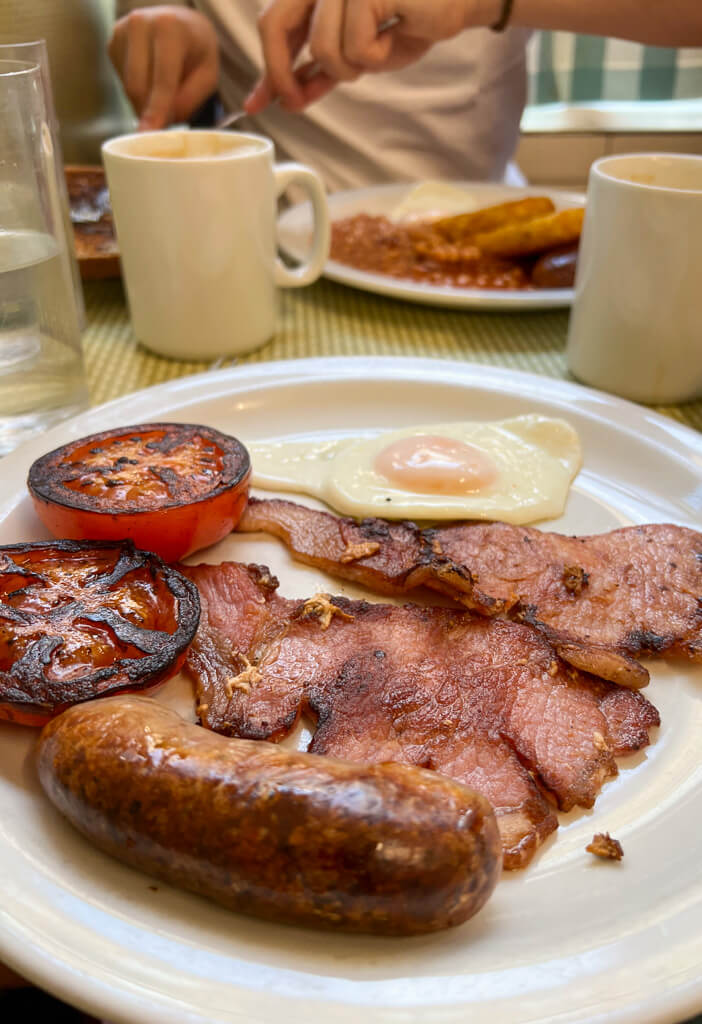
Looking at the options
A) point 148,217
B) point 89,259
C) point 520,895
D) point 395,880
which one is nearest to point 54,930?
point 395,880

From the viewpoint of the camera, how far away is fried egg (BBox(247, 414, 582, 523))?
1.59 metres

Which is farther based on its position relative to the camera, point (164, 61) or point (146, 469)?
point (164, 61)

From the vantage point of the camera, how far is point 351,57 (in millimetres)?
2455

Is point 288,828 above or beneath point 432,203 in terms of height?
beneath

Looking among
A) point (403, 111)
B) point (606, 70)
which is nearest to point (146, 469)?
point (403, 111)

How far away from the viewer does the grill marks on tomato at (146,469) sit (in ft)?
4.56

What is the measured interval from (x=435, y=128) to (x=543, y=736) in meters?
3.13

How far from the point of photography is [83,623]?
3.65 ft

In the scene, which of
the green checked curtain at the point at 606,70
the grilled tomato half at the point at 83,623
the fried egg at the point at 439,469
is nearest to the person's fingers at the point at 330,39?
the fried egg at the point at 439,469

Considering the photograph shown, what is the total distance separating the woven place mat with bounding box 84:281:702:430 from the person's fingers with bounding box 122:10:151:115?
97 centimetres

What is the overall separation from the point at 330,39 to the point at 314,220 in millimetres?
621

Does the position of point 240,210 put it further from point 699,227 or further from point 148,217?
point 699,227

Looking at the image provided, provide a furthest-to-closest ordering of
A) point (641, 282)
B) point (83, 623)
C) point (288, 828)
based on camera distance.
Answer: point (641, 282) → point (83, 623) → point (288, 828)

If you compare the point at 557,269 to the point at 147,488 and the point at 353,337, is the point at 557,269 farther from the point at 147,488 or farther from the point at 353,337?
the point at 147,488
